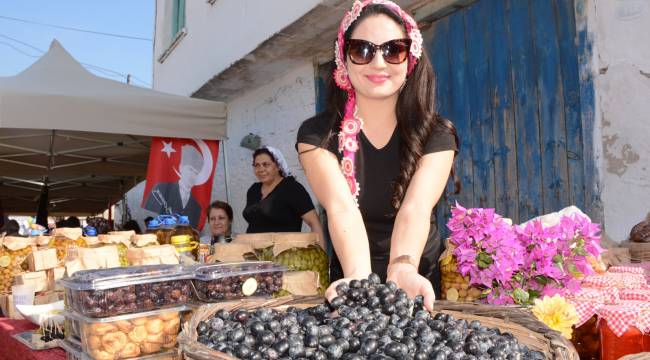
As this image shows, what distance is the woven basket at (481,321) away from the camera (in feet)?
3.58

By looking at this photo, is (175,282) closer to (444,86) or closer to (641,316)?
(641,316)

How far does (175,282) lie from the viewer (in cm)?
163

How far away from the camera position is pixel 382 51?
6.15 feet

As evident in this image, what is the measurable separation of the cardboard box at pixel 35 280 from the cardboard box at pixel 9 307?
10 centimetres

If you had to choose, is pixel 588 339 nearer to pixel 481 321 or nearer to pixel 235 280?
pixel 481 321

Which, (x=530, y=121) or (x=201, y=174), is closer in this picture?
(x=530, y=121)

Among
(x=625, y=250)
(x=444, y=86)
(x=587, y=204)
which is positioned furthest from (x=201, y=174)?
(x=625, y=250)

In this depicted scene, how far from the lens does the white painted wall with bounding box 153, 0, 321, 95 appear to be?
220 inches

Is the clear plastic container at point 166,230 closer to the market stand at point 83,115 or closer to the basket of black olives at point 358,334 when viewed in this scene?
the market stand at point 83,115

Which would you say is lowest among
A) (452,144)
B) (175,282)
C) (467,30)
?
(175,282)

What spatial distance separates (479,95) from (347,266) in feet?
8.97

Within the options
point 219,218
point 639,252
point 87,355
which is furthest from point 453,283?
point 219,218

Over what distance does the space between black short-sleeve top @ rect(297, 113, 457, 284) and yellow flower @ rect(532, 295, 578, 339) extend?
2.25 ft

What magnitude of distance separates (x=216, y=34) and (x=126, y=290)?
6.59 meters
